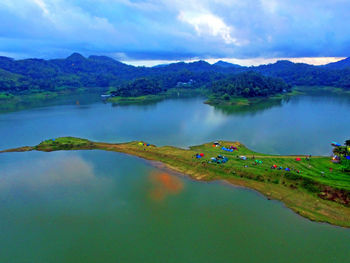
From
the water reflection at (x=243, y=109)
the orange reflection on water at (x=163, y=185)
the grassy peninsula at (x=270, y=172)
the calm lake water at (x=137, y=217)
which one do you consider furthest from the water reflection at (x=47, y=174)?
the water reflection at (x=243, y=109)

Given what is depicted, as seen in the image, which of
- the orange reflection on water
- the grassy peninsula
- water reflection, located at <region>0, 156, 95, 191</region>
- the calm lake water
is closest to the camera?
the calm lake water

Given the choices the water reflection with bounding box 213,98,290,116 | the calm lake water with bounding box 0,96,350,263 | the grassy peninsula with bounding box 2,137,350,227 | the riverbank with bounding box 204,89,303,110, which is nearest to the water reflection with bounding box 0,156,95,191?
the calm lake water with bounding box 0,96,350,263

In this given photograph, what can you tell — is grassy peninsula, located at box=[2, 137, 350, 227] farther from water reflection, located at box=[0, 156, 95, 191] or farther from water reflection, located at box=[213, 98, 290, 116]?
water reflection, located at box=[213, 98, 290, 116]

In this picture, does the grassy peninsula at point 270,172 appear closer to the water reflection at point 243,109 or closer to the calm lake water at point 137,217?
the calm lake water at point 137,217

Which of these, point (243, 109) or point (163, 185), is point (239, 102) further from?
point (163, 185)

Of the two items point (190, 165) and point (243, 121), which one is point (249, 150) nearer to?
point (190, 165)

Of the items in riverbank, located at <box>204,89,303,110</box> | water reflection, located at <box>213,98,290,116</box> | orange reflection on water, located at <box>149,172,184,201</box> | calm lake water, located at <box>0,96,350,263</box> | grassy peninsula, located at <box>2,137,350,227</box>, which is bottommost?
calm lake water, located at <box>0,96,350,263</box>
